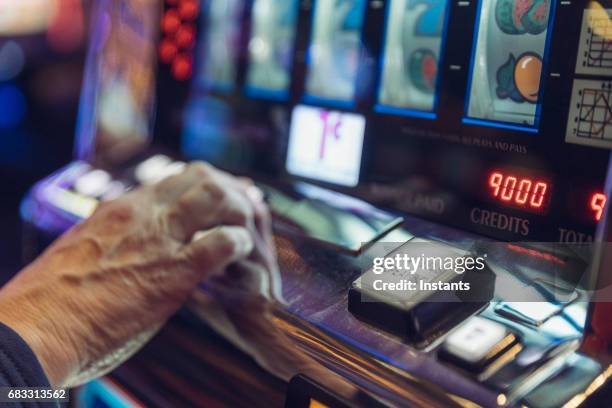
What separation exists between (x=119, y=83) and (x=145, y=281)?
0.96 meters

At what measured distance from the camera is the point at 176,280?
110cm

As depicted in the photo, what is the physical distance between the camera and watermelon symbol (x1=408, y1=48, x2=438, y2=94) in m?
1.21

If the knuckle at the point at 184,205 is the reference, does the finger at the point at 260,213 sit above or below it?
below

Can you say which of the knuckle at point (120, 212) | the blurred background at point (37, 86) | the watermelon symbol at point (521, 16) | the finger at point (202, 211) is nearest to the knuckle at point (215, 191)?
the finger at point (202, 211)

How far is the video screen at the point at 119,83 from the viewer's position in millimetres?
1822

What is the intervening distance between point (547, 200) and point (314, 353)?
417 mm

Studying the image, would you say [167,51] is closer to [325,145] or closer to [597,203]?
[325,145]

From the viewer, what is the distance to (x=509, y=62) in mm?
1095

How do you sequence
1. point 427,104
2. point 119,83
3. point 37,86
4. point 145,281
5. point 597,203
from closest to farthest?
point 597,203, point 145,281, point 427,104, point 119,83, point 37,86

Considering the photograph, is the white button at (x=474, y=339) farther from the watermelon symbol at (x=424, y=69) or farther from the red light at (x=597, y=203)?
the watermelon symbol at (x=424, y=69)

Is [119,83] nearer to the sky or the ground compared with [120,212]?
nearer to the sky

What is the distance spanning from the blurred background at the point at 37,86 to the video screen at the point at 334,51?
1.78 m

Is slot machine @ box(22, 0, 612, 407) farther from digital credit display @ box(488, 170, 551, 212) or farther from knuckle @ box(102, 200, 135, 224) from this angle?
knuckle @ box(102, 200, 135, 224)

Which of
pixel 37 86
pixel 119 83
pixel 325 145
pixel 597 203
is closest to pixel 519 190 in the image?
pixel 597 203
